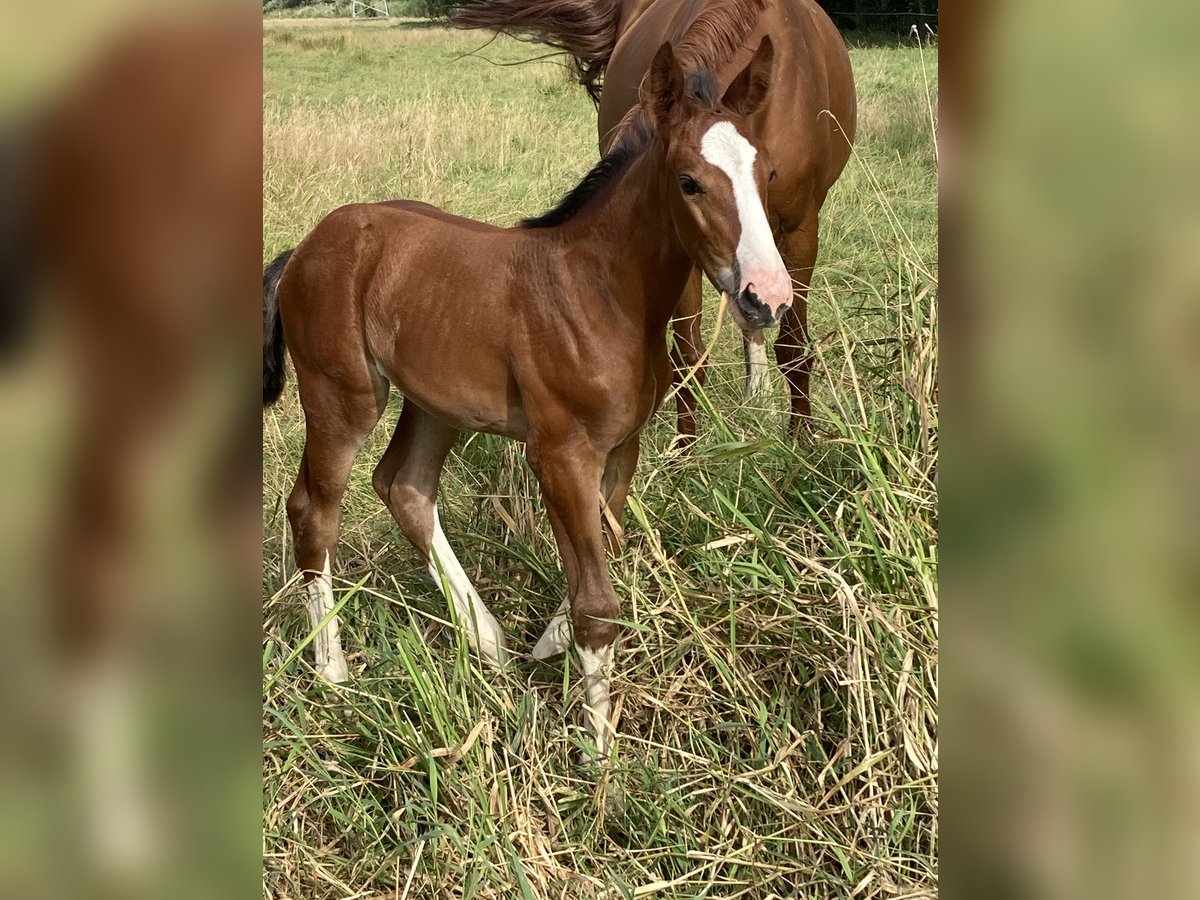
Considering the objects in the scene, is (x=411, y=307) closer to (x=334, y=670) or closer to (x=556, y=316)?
(x=556, y=316)

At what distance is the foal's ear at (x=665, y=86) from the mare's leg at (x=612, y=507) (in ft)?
2.65

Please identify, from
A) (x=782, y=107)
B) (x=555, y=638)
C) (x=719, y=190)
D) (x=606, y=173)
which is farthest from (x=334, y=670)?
(x=782, y=107)

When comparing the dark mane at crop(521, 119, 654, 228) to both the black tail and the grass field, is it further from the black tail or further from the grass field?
the black tail

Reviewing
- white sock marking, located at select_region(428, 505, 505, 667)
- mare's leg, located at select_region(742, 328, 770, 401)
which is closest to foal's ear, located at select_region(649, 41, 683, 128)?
white sock marking, located at select_region(428, 505, 505, 667)

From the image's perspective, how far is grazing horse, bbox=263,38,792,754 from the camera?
245 centimetres

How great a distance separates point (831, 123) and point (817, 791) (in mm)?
2785

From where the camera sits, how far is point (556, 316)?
276 cm

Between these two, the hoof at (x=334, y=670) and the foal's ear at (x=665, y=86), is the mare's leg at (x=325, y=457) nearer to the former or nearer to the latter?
the hoof at (x=334, y=670)

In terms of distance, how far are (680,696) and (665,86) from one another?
1.37 meters

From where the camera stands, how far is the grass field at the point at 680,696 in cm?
235
